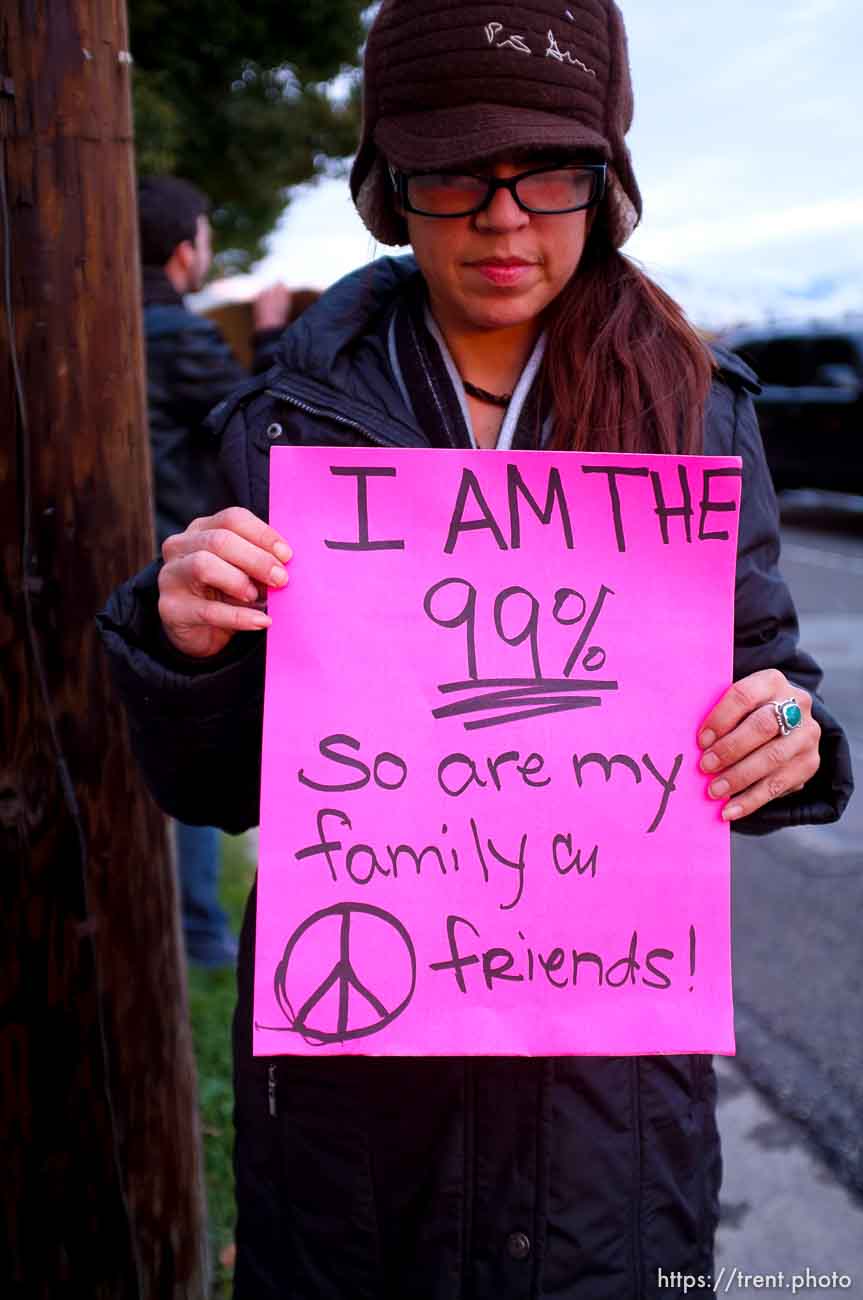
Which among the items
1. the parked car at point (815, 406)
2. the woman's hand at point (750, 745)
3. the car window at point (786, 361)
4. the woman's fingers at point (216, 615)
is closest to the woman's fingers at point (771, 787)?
the woman's hand at point (750, 745)

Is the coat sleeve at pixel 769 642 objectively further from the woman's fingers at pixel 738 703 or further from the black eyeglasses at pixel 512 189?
the black eyeglasses at pixel 512 189

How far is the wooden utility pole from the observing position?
1625 millimetres

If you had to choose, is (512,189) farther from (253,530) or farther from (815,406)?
(815,406)

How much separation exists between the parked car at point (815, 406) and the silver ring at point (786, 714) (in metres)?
10.3

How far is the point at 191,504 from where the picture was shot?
349 centimetres

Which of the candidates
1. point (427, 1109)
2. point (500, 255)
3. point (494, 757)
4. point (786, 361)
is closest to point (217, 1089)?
point (427, 1109)

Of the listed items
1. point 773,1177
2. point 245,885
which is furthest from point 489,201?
point 245,885

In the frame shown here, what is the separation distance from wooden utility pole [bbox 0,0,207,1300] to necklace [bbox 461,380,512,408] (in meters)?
0.56

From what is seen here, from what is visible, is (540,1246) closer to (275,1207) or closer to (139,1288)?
(275,1207)

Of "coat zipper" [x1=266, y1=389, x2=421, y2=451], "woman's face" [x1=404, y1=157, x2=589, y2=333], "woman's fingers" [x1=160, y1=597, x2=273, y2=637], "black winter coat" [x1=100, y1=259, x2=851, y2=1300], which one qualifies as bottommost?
"black winter coat" [x1=100, y1=259, x2=851, y2=1300]

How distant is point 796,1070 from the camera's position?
307 cm

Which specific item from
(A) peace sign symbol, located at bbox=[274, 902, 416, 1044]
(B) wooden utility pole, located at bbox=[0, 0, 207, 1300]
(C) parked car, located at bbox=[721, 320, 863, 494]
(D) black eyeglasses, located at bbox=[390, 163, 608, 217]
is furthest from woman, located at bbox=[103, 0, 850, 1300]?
(C) parked car, located at bbox=[721, 320, 863, 494]

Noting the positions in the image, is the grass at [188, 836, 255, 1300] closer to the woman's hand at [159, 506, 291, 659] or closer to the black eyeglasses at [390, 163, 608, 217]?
the woman's hand at [159, 506, 291, 659]

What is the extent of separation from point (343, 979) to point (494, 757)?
0.28 meters
